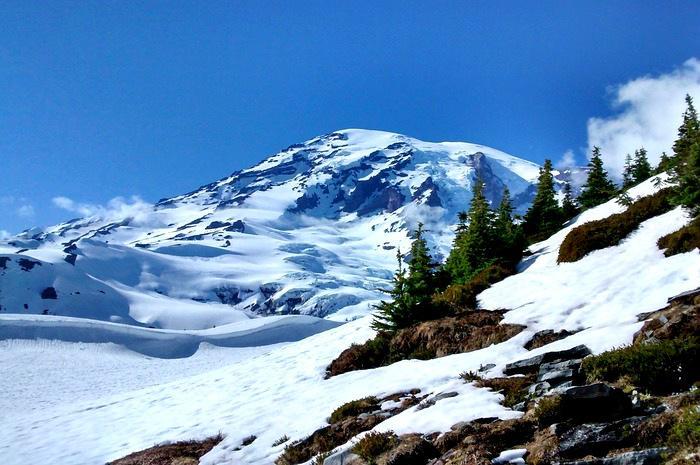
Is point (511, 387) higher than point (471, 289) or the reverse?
the reverse

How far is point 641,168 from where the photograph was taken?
4312cm

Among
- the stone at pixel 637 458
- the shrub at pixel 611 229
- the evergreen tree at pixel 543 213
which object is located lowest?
the stone at pixel 637 458

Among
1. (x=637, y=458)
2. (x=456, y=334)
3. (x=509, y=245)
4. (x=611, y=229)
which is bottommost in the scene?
(x=637, y=458)

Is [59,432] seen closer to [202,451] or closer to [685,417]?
[202,451]

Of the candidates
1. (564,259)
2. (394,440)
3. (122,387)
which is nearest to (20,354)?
(122,387)

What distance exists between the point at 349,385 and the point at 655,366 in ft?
32.3

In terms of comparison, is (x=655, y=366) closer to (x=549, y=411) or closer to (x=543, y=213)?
(x=549, y=411)

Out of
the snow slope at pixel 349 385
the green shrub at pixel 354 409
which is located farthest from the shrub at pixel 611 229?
the green shrub at pixel 354 409

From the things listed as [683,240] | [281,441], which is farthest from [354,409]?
[683,240]

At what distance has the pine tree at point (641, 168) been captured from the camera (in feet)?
135

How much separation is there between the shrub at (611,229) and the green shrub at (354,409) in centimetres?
1323

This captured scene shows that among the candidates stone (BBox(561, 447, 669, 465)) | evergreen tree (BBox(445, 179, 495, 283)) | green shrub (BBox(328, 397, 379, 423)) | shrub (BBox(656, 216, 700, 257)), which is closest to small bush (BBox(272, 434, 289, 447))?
green shrub (BBox(328, 397, 379, 423))

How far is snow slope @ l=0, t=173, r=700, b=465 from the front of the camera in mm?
13070

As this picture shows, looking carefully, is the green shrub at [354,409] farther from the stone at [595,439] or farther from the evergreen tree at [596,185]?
the evergreen tree at [596,185]
